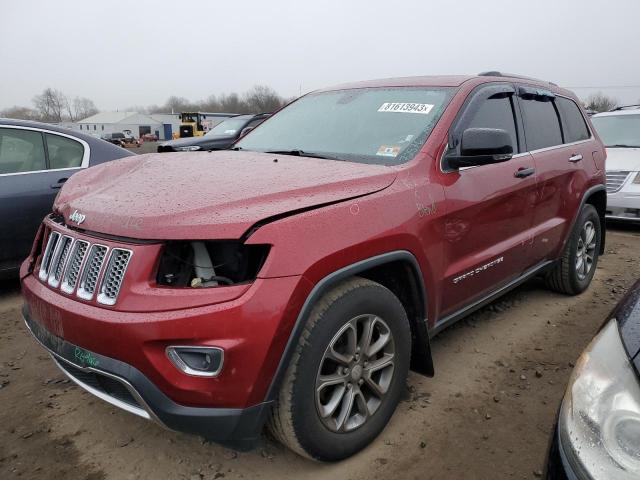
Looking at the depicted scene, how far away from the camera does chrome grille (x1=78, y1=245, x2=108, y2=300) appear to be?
1.95 metres

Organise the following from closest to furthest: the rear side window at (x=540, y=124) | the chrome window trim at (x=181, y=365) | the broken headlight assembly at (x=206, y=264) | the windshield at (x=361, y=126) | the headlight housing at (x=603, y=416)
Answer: the headlight housing at (x=603, y=416) → the chrome window trim at (x=181, y=365) → the broken headlight assembly at (x=206, y=264) → the windshield at (x=361, y=126) → the rear side window at (x=540, y=124)

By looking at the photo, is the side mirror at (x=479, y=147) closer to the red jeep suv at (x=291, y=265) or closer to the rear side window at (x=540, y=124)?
the red jeep suv at (x=291, y=265)

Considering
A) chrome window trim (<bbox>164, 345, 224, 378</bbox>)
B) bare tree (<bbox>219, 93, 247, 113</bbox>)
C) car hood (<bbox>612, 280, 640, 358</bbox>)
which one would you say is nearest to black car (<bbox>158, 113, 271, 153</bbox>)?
chrome window trim (<bbox>164, 345, 224, 378</bbox>)

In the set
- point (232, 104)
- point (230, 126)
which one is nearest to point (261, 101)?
point (232, 104)

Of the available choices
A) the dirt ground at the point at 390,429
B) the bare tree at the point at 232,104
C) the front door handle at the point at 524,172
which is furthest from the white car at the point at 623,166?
the bare tree at the point at 232,104

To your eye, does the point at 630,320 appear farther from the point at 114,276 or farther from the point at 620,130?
the point at 620,130

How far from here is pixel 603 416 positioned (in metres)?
1.30

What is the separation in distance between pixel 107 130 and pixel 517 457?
97880mm

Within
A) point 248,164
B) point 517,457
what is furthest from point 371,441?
point 248,164

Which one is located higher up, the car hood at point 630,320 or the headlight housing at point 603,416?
the car hood at point 630,320

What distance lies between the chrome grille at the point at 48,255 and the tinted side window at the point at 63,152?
2.46 m

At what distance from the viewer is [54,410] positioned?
271 cm

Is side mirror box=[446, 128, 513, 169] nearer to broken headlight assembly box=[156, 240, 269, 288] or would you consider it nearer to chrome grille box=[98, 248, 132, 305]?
broken headlight assembly box=[156, 240, 269, 288]

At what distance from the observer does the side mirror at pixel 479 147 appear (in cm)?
261
